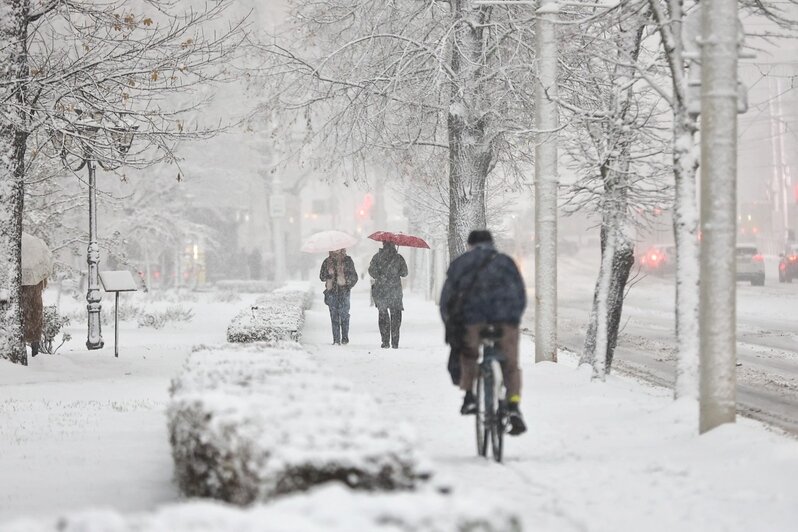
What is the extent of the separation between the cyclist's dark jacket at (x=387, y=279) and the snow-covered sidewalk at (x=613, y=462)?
5.37m

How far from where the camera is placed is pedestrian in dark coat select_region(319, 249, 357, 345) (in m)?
19.4

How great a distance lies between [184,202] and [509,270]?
43.1m

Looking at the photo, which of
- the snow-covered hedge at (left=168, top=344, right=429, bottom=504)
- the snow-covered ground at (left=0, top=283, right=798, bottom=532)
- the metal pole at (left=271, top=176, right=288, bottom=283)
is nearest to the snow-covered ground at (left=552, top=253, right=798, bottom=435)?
the snow-covered ground at (left=0, top=283, right=798, bottom=532)

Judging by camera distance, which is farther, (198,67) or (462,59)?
(462,59)

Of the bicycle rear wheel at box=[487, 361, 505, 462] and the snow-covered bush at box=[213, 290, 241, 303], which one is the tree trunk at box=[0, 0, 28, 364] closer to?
the bicycle rear wheel at box=[487, 361, 505, 462]

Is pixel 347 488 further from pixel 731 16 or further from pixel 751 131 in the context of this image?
pixel 751 131

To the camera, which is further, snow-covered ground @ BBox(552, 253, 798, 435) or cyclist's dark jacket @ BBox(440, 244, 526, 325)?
snow-covered ground @ BBox(552, 253, 798, 435)

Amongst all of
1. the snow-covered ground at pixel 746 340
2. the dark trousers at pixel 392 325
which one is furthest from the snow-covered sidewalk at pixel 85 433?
the snow-covered ground at pixel 746 340

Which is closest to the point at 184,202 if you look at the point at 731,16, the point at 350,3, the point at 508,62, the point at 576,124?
the point at 350,3

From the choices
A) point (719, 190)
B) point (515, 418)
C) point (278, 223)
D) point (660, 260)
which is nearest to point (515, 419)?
point (515, 418)

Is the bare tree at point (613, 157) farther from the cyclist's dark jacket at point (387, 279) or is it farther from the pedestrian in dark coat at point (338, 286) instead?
the pedestrian in dark coat at point (338, 286)

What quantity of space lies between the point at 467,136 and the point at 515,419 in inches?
484

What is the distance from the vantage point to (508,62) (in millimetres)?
18484

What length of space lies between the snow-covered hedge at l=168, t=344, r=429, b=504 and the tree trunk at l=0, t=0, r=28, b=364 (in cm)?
859
